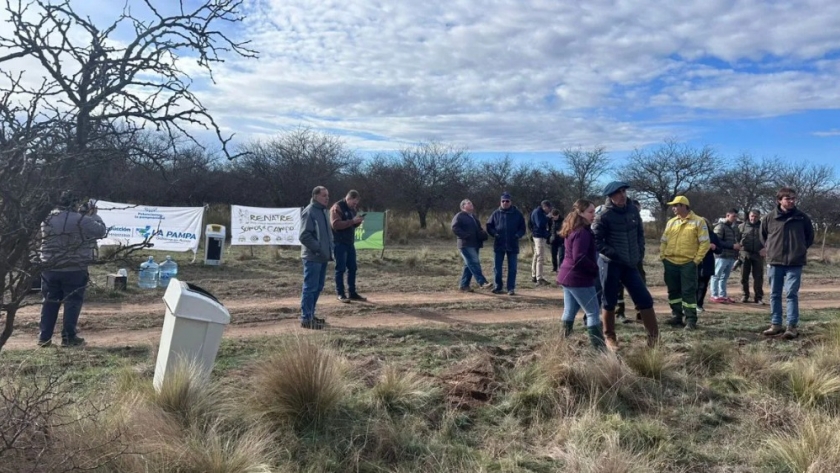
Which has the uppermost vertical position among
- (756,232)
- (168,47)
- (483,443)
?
(168,47)

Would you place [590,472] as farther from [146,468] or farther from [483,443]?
[146,468]

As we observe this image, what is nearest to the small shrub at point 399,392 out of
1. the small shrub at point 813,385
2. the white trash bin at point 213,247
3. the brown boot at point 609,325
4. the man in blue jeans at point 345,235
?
the brown boot at point 609,325

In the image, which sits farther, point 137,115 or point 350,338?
point 350,338

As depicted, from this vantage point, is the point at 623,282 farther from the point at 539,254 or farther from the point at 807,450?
the point at 539,254

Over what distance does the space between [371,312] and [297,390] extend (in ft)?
15.6

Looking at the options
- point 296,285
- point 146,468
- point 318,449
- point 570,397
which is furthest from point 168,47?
point 296,285

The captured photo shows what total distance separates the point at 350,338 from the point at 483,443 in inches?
127

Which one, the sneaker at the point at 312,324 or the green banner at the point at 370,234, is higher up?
the green banner at the point at 370,234

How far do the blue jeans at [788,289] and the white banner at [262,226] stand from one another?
12.9 m

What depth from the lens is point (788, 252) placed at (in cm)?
773

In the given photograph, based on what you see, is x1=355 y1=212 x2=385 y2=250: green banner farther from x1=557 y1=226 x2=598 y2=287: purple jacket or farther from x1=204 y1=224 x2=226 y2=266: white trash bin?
x1=557 y1=226 x2=598 y2=287: purple jacket

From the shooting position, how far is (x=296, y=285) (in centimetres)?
1213

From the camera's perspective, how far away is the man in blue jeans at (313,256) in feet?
26.4

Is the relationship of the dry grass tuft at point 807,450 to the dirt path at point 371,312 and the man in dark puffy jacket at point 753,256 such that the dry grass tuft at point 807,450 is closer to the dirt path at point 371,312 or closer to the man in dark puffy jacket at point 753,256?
the dirt path at point 371,312
